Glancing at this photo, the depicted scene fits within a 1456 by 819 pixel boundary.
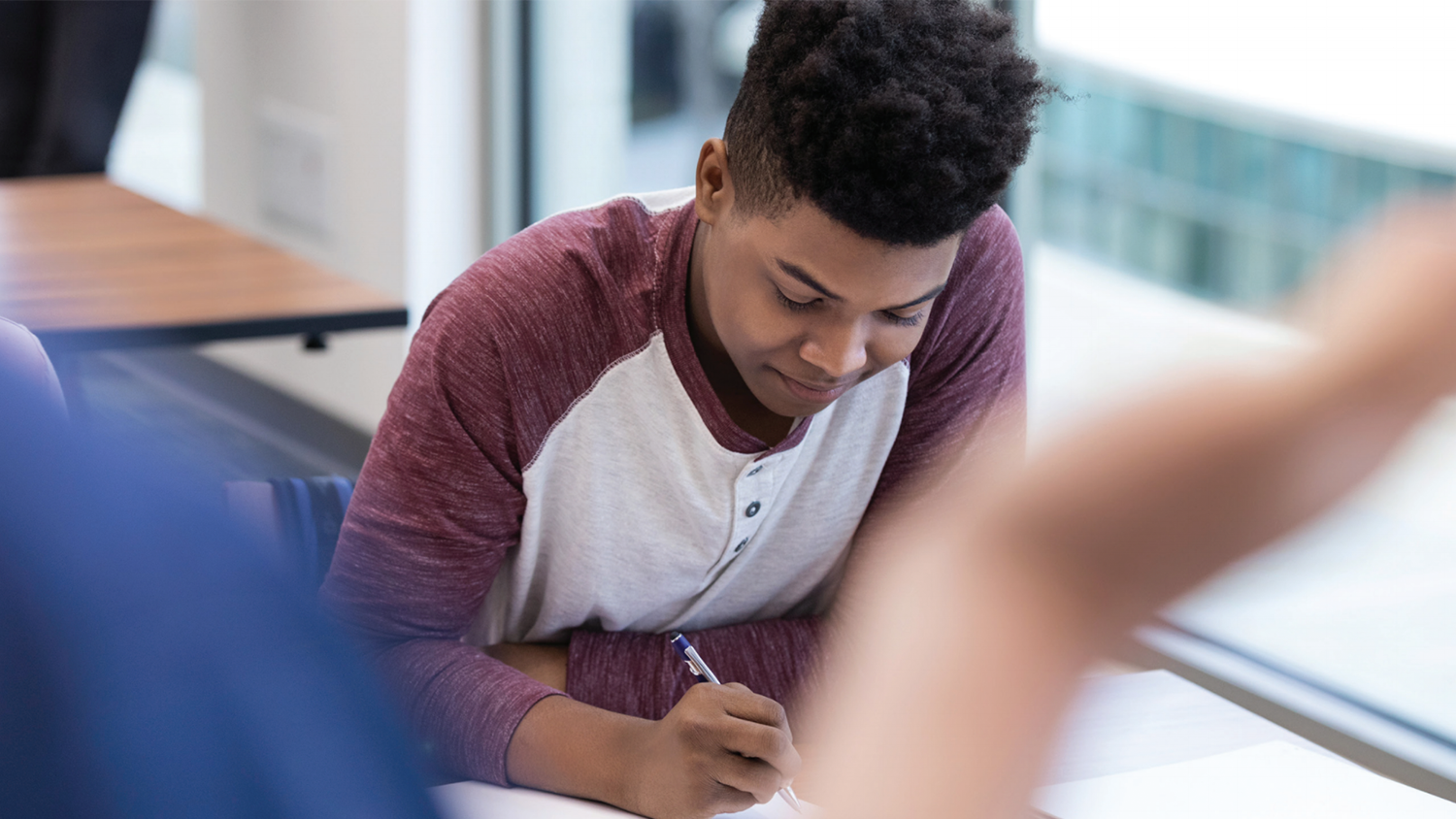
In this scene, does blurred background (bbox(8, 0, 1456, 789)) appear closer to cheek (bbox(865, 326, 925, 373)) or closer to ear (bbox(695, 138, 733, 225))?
cheek (bbox(865, 326, 925, 373))

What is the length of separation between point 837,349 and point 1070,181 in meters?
1.77

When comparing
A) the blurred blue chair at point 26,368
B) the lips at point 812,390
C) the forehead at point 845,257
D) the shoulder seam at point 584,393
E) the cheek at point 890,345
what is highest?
the blurred blue chair at point 26,368

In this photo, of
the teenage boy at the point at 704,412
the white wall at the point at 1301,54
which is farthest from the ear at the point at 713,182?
the white wall at the point at 1301,54

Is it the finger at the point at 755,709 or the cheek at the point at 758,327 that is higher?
the cheek at the point at 758,327

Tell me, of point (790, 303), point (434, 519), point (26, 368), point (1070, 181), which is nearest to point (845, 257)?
point (790, 303)

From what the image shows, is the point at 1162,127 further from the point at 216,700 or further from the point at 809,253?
the point at 216,700

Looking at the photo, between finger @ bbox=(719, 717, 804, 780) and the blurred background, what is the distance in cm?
26

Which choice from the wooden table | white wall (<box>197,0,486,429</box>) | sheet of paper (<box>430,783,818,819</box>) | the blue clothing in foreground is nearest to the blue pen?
sheet of paper (<box>430,783,818,819</box>)

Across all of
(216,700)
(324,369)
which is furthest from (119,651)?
(324,369)

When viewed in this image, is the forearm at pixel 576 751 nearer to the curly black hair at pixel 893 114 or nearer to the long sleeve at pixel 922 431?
the long sleeve at pixel 922 431

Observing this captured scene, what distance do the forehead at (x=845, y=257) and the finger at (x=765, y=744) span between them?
0.89 ft

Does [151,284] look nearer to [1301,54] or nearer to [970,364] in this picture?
[970,364]

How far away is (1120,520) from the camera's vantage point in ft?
1.03

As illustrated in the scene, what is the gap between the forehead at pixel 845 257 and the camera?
0.89 meters
